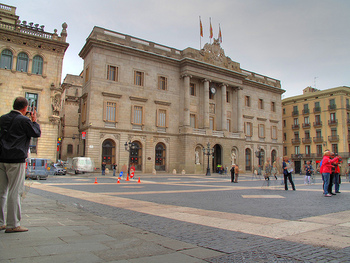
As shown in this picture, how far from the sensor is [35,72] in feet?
107

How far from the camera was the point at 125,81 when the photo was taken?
38.0 m

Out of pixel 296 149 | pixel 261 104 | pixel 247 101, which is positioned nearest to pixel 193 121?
pixel 247 101

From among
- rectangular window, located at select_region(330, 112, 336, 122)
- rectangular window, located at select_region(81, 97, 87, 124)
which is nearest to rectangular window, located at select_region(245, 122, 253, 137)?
rectangular window, located at select_region(330, 112, 336, 122)

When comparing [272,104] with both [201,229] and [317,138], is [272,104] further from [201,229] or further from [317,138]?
[201,229]

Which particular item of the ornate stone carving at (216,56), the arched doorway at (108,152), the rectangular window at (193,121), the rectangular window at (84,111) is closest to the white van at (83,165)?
the arched doorway at (108,152)

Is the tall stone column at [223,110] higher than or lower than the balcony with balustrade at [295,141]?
higher

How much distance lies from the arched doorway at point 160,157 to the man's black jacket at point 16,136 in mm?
35307

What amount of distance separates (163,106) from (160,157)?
719 centimetres

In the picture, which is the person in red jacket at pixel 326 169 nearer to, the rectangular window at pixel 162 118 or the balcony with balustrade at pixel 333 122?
the rectangular window at pixel 162 118

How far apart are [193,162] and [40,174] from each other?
2192cm

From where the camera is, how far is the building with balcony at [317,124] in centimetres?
5669

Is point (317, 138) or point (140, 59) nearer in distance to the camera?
point (140, 59)

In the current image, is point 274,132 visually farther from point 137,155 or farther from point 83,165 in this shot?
point 83,165

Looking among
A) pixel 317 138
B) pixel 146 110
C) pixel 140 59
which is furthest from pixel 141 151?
pixel 317 138
